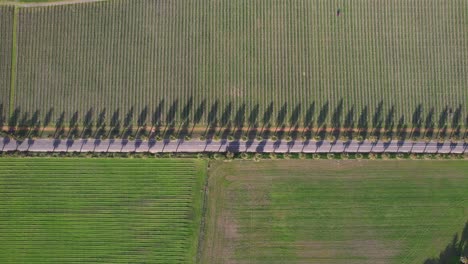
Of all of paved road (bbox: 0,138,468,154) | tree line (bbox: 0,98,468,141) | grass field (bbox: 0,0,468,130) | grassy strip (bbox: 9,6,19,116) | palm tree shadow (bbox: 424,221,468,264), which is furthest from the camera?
grass field (bbox: 0,0,468,130)

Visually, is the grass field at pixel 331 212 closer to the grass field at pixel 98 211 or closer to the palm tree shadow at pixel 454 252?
the palm tree shadow at pixel 454 252

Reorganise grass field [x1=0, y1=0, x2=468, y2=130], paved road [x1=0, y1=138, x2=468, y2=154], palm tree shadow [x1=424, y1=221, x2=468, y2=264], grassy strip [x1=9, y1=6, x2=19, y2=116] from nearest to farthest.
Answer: palm tree shadow [x1=424, y1=221, x2=468, y2=264] → paved road [x1=0, y1=138, x2=468, y2=154] → grassy strip [x1=9, y1=6, x2=19, y2=116] → grass field [x1=0, y1=0, x2=468, y2=130]

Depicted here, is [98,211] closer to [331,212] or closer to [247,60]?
[247,60]

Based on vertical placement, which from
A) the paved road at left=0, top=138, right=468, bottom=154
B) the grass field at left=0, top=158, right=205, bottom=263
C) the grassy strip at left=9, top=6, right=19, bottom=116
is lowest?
the grass field at left=0, top=158, right=205, bottom=263

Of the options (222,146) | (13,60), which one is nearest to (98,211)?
(222,146)

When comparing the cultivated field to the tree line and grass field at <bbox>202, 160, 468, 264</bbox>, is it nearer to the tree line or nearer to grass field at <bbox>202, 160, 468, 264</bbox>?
the tree line

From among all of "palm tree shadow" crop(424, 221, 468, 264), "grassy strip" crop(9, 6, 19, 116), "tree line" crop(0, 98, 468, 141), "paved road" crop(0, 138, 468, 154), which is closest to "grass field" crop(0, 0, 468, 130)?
"tree line" crop(0, 98, 468, 141)
